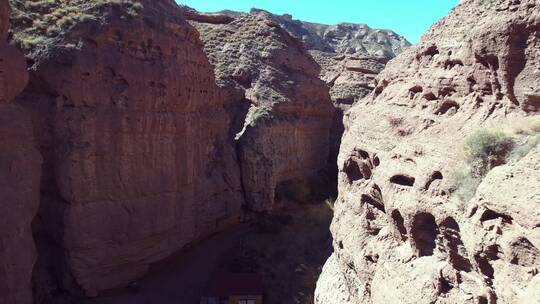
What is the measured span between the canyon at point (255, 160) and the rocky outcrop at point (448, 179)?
1.3 inches

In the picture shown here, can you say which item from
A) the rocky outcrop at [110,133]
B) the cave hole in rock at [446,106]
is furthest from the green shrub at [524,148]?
the rocky outcrop at [110,133]

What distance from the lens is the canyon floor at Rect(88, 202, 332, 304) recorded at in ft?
60.6

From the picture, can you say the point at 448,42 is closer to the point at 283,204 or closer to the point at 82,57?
the point at 82,57

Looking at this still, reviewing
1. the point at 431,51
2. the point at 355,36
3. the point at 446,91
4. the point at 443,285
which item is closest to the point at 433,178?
the point at 443,285

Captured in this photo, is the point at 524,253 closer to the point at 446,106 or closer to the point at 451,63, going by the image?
the point at 446,106

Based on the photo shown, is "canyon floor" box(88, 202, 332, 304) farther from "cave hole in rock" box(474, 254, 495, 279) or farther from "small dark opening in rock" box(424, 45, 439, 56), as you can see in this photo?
"cave hole in rock" box(474, 254, 495, 279)

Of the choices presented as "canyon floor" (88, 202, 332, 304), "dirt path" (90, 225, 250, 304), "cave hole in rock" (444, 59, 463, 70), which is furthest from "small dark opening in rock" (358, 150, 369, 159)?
"dirt path" (90, 225, 250, 304)

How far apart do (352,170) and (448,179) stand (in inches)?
194

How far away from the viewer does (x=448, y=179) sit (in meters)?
A: 7.42

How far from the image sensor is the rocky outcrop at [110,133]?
15906 mm

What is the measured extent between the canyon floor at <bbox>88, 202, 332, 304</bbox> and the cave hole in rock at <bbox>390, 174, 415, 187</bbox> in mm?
9379

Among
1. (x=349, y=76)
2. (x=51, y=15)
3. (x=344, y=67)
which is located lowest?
(x=349, y=76)

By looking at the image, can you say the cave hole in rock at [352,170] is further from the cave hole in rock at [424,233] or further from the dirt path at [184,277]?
the dirt path at [184,277]

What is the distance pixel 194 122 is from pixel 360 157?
9.80 m
